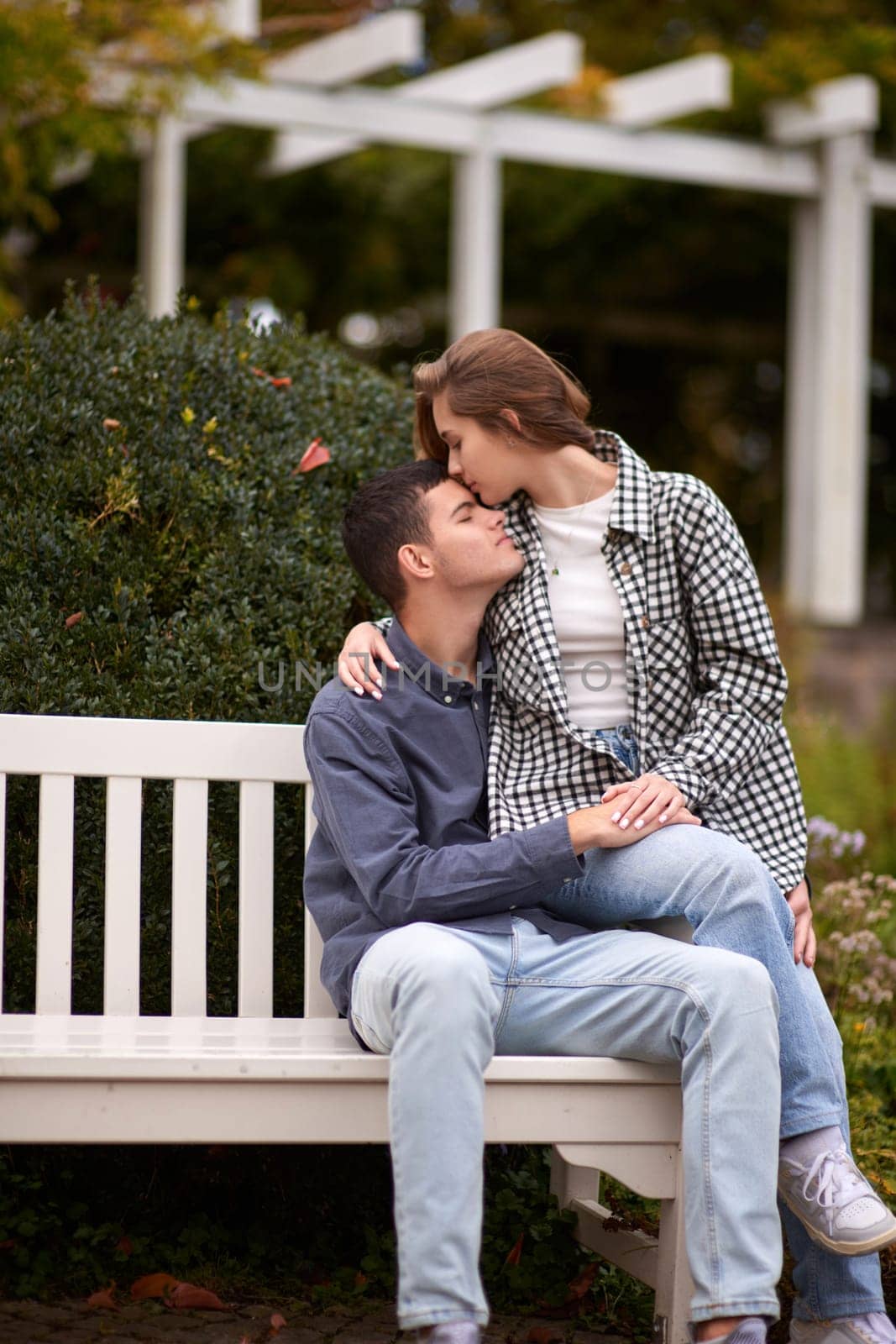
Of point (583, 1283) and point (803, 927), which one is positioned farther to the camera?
point (583, 1283)

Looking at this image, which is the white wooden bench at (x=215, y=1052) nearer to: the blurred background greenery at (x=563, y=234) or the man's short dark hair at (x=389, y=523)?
the man's short dark hair at (x=389, y=523)

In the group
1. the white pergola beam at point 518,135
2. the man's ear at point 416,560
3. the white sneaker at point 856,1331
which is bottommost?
the white sneaker at point 856,1331

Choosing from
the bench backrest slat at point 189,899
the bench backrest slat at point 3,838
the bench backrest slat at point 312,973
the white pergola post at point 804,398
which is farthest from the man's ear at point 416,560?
the white pergola post at point 804,398

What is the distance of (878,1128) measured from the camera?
3.60 metres

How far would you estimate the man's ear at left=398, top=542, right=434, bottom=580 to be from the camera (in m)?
2.97

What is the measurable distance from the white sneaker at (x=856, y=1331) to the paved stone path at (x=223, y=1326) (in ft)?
1.43

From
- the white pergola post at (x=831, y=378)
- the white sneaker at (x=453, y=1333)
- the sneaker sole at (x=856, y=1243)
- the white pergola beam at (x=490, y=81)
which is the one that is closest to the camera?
the white sneaker at (x=453, y=1333)

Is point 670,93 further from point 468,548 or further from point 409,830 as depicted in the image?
point 409,830

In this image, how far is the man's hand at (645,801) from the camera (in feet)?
9.00

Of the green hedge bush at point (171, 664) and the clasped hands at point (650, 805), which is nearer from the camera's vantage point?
the clasped hands at point (650, 805)

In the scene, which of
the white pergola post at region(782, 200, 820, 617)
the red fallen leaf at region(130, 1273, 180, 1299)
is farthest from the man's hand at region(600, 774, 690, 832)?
the white pergola post at region(782, 200, 820, 617)

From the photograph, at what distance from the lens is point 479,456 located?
3018mm

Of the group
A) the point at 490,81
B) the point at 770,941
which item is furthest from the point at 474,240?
the point at 770,941

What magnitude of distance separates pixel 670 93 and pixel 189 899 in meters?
6.65
